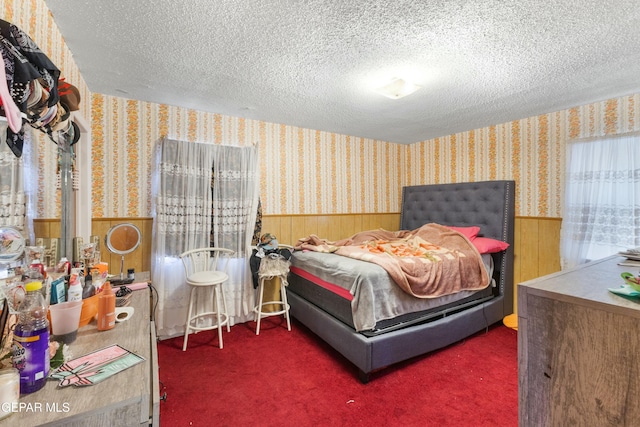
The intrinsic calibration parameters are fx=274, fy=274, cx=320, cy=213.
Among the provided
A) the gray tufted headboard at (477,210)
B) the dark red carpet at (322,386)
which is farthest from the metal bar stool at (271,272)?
the gray tufted headboard at (477,210)

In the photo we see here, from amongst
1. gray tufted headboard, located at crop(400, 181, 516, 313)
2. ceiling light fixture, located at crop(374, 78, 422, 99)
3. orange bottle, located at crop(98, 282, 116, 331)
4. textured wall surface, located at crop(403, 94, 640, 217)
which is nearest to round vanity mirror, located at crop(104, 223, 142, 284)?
orange bottle, located at crop(98, 282, 116, 331)

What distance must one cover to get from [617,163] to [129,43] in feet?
13.3

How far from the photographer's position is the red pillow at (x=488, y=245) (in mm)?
2842

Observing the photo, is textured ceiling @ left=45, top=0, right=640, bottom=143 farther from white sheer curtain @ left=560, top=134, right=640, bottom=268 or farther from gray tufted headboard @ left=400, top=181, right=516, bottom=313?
gray tufted headboard @ left=400, top=181, right=516, bottom=313

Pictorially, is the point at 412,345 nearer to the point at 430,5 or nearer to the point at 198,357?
the point at 198,357

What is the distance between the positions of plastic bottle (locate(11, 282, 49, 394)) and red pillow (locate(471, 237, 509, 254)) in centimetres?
316

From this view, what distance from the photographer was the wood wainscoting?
2.62 m

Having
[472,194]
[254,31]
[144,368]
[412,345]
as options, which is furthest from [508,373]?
[254,31]

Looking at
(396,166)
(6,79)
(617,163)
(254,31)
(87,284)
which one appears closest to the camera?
(6,79)

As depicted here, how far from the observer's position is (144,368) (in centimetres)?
86

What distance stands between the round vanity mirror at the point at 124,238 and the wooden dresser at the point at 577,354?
2.40m

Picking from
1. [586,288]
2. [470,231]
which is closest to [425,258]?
[470,231]

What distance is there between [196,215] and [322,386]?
194 cm

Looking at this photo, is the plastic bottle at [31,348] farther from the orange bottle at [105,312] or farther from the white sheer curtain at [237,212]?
the white sheer curtain at [237,212]
